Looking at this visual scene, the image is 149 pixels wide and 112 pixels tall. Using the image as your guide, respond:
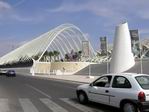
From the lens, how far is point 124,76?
13031 mm

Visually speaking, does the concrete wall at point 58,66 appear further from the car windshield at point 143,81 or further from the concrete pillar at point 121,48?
the car windshield at point 143,81

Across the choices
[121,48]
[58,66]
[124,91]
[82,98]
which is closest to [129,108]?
[124,91]

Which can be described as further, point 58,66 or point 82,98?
point 58,66

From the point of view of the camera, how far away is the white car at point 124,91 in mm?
11984

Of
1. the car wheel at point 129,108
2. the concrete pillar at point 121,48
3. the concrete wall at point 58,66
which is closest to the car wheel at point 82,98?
the car wheel at point 129,108

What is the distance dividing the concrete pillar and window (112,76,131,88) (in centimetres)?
4051

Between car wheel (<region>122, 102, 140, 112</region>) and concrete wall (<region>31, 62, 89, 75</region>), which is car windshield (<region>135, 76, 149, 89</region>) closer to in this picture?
car wheel (<region>122, 102, 140, 112</region>)

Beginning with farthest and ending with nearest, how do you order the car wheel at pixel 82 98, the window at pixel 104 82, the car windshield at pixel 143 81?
the car wheel at pixel 82 98
the window at pixel 104 82
the car windshield at pixel 143 81

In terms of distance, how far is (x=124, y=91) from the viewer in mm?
12609

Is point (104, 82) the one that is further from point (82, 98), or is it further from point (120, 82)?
point (82, 98)

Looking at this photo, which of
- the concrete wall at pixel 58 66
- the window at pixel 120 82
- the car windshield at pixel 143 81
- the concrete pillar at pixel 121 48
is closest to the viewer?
the car windshield at pixel 143 81

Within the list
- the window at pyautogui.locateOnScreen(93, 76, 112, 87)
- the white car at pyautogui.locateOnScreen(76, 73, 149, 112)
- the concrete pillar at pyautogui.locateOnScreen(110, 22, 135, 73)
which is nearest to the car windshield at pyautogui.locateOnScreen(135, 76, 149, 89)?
the white car at pyautogui.locateOnScreen(76, 73, 149, 112)

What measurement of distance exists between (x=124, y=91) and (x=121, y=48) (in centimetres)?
4136

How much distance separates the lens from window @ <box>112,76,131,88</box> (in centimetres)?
1275
